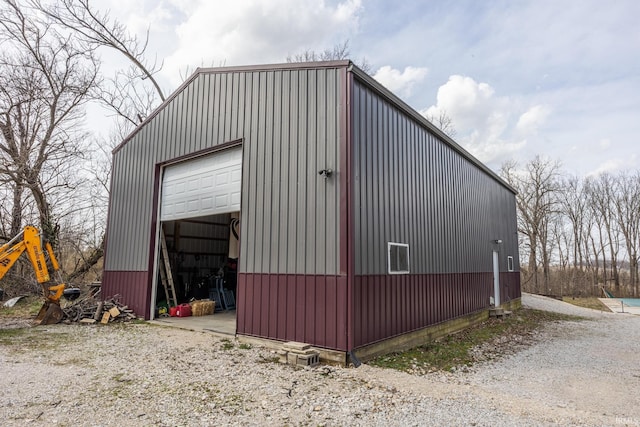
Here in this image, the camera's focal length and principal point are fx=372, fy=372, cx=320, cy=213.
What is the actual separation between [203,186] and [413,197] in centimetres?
455

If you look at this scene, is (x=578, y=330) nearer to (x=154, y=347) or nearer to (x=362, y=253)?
(x=362, y=253)

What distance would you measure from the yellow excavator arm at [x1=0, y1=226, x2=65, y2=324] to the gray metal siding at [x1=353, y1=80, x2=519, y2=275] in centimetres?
694

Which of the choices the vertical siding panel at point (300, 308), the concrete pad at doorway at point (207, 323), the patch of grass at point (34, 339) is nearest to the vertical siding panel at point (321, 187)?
the vertical siding panel at point (300, 308)

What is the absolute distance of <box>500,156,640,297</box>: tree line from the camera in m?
25.4

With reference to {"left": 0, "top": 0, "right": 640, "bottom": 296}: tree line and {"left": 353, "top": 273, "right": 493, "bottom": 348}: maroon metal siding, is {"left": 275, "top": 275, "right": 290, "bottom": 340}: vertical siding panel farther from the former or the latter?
{"left": 0, "top": 0, "right": 640, "bottom": 296}: tree line

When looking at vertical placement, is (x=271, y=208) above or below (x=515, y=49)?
below

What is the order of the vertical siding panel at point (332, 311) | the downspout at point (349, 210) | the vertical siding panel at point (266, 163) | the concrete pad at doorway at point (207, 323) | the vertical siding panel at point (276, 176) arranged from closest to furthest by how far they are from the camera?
the downspout at point (349, 210)
the vertical siding panel at point (332, 311)
the vertical siding panel at point (276, 176)
the vertical siding panel at point (266, 163)
the concrete pad at doorway at point (207, 323)

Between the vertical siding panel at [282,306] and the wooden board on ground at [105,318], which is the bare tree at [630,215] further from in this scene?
the wooden board on ground at [105,318]

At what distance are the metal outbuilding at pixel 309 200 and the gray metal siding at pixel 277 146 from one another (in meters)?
0.02

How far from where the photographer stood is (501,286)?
503 inches

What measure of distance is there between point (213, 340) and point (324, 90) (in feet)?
15.9

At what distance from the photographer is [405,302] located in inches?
273

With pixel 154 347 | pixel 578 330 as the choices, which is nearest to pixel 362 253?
pixel 154 347

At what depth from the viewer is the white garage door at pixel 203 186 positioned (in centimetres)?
762
